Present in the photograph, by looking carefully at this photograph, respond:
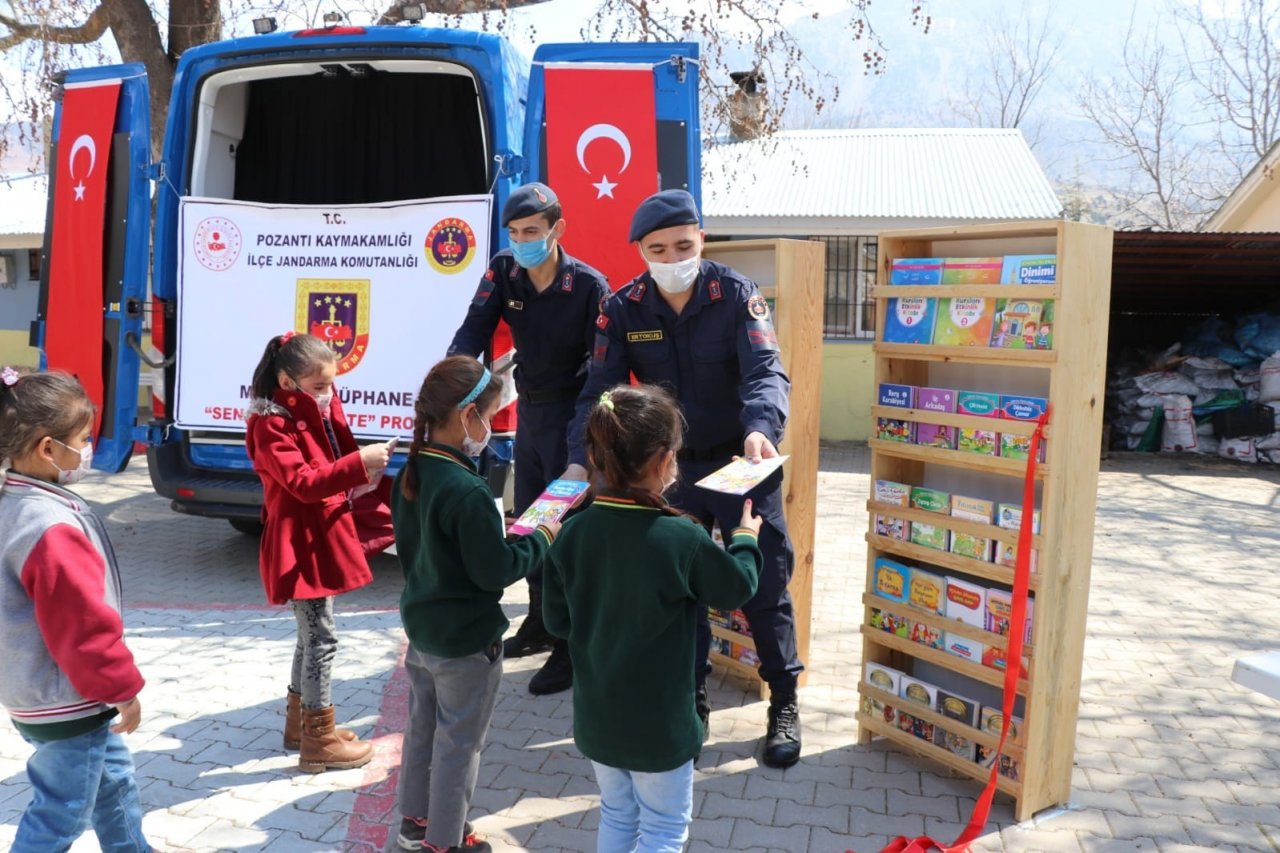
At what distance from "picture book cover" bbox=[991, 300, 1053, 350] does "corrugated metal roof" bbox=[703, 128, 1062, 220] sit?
829cm

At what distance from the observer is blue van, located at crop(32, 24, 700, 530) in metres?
5.00

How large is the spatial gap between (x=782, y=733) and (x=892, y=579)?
2.18 ft

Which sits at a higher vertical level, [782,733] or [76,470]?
[76,470]

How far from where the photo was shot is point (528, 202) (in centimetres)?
388

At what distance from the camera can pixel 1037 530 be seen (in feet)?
9.81

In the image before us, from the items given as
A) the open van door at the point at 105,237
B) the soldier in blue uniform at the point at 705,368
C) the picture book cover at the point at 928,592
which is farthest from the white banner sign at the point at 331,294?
the picture book cover at the point at 928,592

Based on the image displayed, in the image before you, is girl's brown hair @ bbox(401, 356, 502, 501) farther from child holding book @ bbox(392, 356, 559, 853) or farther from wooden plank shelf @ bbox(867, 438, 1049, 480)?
wooden plank shelf @ bbox(867, 438, 1049, 480)

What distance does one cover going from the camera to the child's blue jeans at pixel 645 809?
236 centimetres

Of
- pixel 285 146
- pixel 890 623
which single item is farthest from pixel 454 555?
pixel 285 146

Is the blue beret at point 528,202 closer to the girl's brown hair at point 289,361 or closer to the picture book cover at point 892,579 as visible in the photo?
the girl's brown hair at point 289,361

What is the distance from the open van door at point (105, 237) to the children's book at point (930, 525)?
432 cm

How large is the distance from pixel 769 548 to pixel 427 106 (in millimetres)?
4494

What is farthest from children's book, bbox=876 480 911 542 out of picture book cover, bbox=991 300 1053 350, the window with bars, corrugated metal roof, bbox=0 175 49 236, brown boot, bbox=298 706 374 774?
corrugated metal roof, bbox=0 175 49 236

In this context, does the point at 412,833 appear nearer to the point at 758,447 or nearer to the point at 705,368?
the point at 758,447
